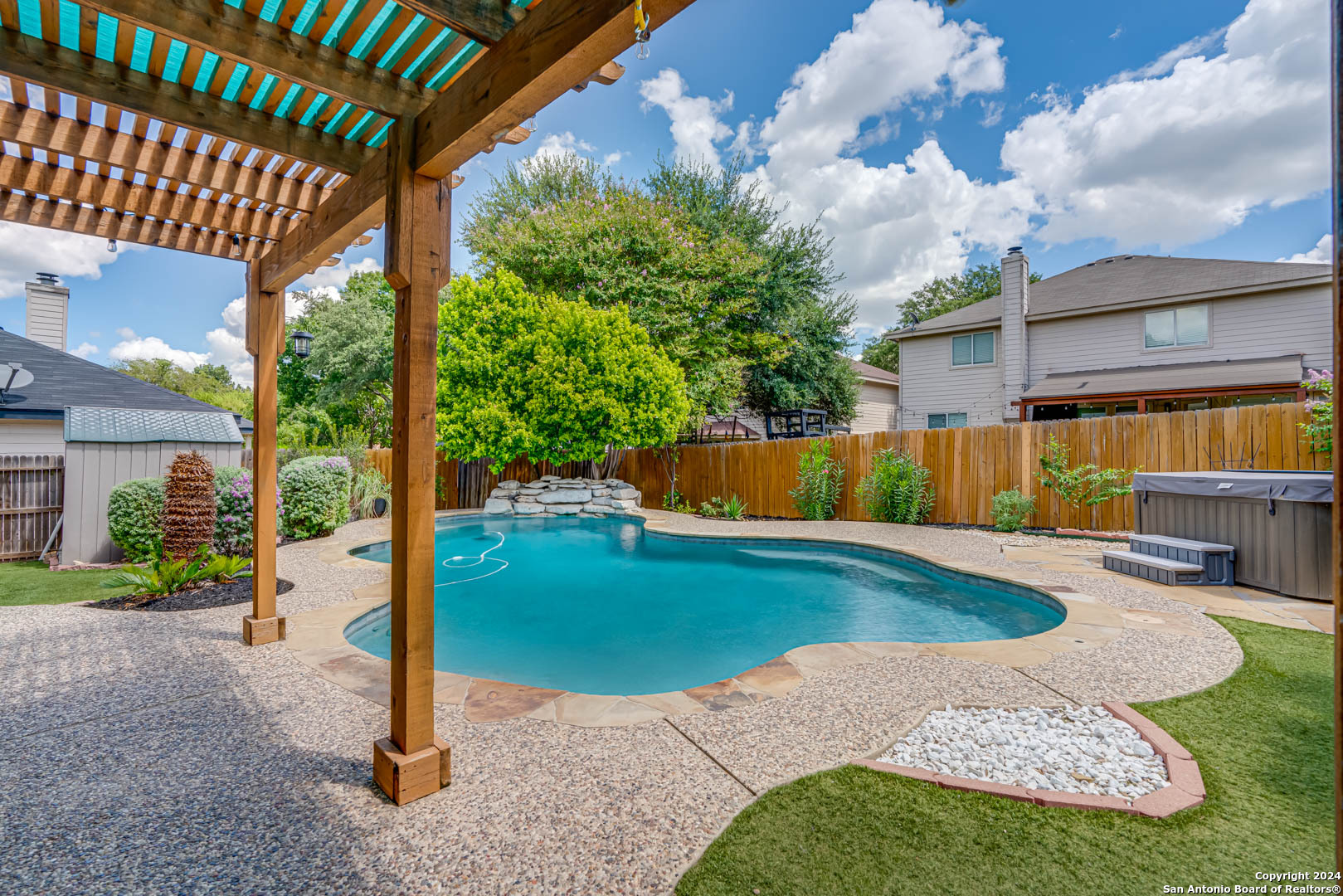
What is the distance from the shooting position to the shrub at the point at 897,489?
9.38 meters

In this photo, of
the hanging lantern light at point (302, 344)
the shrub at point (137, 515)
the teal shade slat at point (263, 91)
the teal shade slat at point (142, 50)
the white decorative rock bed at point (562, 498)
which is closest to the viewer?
the teal shade slat at point (142, 50)

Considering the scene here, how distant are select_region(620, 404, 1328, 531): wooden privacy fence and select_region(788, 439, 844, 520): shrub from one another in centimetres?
16

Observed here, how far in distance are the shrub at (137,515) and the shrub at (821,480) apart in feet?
29.3

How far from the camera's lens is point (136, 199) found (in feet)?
10.8

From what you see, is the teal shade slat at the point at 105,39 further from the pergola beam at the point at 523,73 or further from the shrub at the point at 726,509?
the shrub at the point at 726,509

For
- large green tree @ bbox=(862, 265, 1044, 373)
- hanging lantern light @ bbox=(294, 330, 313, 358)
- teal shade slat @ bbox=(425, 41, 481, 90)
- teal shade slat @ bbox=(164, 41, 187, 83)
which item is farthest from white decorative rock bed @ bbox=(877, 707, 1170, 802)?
large green tree @ bbox=(862, 265, 1044, 373)

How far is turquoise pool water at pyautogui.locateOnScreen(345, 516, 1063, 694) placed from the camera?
4.57m

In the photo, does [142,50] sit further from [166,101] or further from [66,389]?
[66,389]

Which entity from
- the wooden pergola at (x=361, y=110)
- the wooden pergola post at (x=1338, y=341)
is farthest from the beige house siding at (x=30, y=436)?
the wooden pergola post at (x=1338, y=341)

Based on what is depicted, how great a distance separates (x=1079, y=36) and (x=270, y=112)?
694 inches

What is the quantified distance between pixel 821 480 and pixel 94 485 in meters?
9.92

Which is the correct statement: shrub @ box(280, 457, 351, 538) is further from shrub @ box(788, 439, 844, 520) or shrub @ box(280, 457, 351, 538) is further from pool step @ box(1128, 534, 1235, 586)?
pool step @ box(1128, 534, 1235, 586)

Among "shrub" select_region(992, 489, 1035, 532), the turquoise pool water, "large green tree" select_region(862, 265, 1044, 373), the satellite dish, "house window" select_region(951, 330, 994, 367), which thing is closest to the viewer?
the turquoise pool water

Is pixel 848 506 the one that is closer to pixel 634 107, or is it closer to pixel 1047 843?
pixel 1047 843
